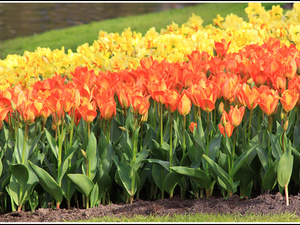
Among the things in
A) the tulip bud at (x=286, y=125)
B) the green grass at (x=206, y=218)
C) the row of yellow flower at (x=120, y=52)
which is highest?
the row of yellow flower at (x=120, y=52)

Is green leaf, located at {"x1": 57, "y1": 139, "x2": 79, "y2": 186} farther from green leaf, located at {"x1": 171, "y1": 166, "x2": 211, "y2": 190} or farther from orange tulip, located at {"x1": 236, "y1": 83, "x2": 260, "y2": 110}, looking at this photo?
orange tulip, located at {"x1": 236, "y1": 83, "x2": 260, "y2": 110}

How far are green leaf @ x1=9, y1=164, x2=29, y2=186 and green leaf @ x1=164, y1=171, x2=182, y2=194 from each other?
36.2 inches

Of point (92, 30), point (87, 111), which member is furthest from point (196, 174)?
point (92, 30)

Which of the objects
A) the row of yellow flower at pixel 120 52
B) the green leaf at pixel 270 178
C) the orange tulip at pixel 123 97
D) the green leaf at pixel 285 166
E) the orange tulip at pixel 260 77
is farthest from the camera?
the row of yellow flower at pixel 120 52


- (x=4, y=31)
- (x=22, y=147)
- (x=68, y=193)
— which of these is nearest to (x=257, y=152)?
(x=68, y=193)

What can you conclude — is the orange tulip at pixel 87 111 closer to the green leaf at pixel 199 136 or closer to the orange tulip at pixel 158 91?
the orange tulip at pixel 158 91

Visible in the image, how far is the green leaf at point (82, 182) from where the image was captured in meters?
3.04

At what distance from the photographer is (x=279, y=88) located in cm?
338

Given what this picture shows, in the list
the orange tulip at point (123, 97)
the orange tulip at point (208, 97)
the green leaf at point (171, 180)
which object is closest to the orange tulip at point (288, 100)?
the orange tulip at point (208, 97)

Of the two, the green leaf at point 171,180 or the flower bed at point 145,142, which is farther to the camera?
the green leaf at point 171,180

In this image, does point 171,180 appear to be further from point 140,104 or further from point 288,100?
point 288,100

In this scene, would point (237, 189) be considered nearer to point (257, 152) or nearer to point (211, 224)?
point (257, 152)

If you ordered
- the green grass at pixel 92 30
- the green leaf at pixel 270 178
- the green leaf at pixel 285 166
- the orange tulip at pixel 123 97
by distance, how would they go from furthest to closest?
the green grass at pixel 92 30
the orange tulip at pixel 123 97
the green leaf at pixel 270 178
the green leaf at pixel 285 166

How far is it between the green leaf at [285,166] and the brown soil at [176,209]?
18 centimetres
